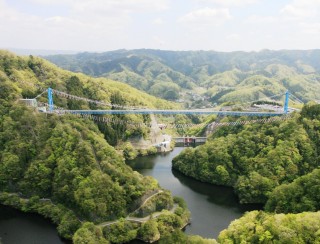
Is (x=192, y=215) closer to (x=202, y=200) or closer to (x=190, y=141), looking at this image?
(x=202, y=200)

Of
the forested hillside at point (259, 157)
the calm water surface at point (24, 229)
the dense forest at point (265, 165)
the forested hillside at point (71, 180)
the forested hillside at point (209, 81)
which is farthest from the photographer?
the forested hillside at point (209, 81)

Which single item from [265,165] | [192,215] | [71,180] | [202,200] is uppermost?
[71,180]

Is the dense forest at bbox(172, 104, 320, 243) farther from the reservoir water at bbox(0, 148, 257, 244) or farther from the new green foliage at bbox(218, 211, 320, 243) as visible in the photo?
the reservoir water at bbox(0, 148, 257, 244)

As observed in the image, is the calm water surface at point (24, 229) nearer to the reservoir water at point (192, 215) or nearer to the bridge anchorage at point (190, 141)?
the reservoir water at point (192, 215)

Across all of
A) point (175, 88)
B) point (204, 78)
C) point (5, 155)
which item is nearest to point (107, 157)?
point (5, 155)

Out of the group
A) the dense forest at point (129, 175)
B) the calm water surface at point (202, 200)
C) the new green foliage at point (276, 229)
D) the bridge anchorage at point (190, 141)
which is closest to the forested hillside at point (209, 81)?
the bridge anchorage at point (190, 141)

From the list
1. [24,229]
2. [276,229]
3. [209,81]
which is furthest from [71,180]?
[209,81]

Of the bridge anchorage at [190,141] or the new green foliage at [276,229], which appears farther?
the bridge anchorage at [190,141]

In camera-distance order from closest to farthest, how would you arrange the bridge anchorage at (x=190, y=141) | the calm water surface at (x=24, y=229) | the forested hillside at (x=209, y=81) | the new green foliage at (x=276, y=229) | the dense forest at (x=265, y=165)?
the new green foliage at (x=276, y=229)
the dense forest at (x=265, y=165)
the calm water surface at (x=24, y=229)
the bridge anchorage at (x=190, y=141)
the forested hillside at (x=209, y=81)
